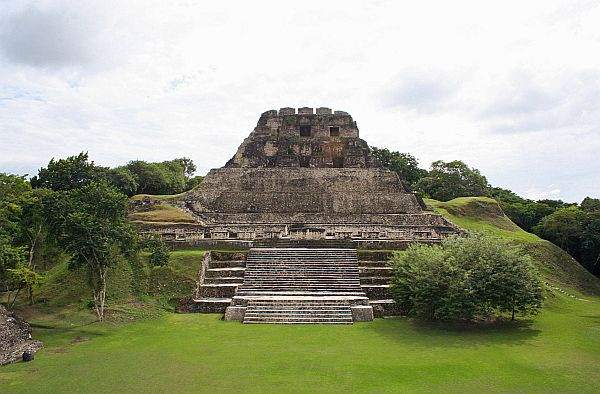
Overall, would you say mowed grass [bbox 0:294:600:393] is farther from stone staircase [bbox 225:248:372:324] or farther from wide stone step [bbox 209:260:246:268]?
wide stone step [bbox 209:260:246:268]

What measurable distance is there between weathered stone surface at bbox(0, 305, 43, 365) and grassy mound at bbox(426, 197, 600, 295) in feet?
A: 52.0

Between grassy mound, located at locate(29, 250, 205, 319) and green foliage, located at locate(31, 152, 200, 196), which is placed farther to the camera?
green foliage, located at locate(31, 152, 200, 196)

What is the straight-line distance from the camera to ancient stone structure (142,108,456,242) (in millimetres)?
25453

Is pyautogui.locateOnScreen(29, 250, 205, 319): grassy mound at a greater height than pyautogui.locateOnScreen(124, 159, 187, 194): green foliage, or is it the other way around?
pyautogui.locateOnScreen(124, 159, 187, 194): green foliage

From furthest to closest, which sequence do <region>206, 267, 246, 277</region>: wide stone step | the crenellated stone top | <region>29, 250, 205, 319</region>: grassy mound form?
the crenellated stone top < <region>206, 267, 246, 277</region>: wide stone step < <region>29, 250, 205, 319</region>: grassy mound

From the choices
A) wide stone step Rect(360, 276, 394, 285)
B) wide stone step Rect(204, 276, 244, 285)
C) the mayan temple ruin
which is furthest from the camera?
wide stone step Rect(204, 276, 244, 285)

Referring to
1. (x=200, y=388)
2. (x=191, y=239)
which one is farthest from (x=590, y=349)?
(x=191, y=239)

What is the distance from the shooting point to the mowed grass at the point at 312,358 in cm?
963

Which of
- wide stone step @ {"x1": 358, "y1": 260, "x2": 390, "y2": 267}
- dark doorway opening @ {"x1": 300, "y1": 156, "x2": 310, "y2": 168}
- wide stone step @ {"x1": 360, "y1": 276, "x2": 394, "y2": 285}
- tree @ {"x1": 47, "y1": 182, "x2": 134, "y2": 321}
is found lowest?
wide stone step @ {"x1": 360, "y1": 276, "x2": 394, "y2": 285}

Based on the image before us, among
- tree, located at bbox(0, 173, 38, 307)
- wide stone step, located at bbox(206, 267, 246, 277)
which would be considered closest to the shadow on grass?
wide stone step, located at bbox(206, 267, 246, 277)

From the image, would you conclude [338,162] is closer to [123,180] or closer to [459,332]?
[123,180]

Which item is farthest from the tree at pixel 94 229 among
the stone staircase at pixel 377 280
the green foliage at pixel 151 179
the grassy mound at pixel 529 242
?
the green foliage at pixel 151 179

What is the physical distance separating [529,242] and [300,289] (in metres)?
Answer: 17.5

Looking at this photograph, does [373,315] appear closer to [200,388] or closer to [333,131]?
[200,388]
